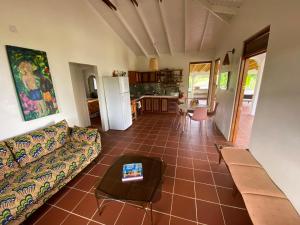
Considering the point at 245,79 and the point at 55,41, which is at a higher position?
the point at 55,41

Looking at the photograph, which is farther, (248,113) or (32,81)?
(248,113)

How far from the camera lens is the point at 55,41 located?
8.61ft

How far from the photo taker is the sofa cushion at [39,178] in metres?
1.35

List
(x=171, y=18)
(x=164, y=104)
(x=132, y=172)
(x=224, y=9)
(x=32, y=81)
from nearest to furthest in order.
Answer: (x=132, y=172) < (x=32, y=81) < (x=224, y=9) < (x=171, y=18) < (x=164, y=104)

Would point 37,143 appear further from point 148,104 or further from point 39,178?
point 148,104

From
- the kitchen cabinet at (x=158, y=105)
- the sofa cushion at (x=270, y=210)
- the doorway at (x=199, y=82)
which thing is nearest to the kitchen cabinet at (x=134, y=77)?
the kitchen cabinet at (x=158, y=105)

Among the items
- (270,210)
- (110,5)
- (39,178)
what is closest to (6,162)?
(39,178)

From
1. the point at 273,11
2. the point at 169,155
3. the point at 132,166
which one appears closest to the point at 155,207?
the point at 132,166

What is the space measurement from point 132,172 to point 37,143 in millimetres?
1636

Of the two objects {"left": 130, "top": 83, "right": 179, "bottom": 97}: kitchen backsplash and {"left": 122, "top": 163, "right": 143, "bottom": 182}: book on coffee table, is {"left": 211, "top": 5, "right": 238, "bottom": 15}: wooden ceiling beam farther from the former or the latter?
{"left": 130, "top": 83, "right": 179, "bottom": 97}: kitchen backsplash

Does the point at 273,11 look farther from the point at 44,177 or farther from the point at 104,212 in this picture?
the point at 44,177

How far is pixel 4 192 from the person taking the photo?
1.42m

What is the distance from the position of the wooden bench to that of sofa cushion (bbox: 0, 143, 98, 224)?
223 centimetres

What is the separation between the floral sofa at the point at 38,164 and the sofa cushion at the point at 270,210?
2.25 metres
